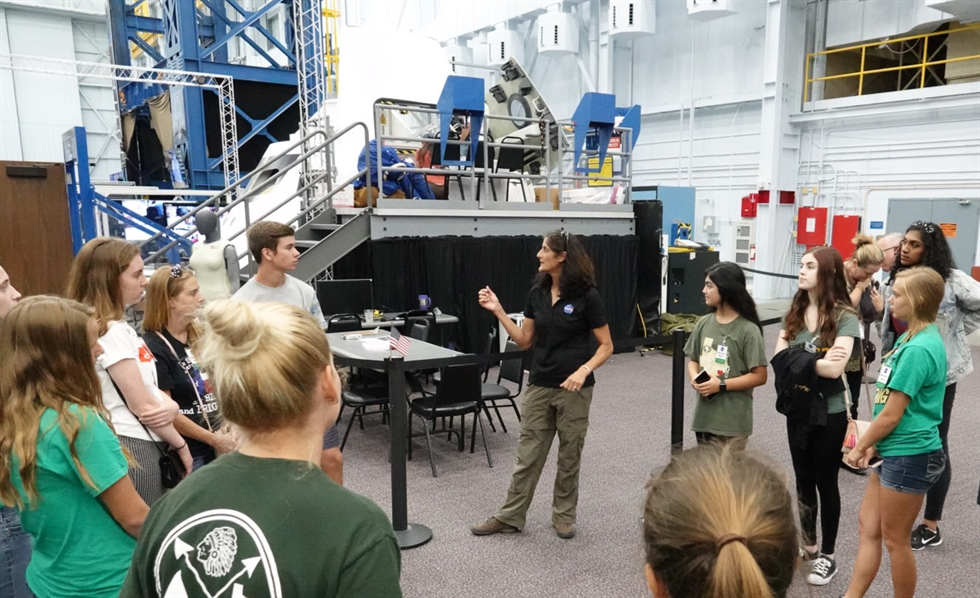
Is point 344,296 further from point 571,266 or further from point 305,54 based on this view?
point 305,54

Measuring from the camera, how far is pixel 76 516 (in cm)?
158

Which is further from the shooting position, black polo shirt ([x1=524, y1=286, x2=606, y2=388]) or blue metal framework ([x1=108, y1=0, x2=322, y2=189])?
blue metal framework ([x1=108, y1=0, x2=322, y2=189])

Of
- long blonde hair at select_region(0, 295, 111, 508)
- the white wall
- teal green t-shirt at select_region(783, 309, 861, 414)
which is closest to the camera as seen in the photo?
long blonde hair at select_region(0, 295, 111, 508)

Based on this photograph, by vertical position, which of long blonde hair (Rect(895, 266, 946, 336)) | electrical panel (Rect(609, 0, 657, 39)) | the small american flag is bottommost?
the small american flag

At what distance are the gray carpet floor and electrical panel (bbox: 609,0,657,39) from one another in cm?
894

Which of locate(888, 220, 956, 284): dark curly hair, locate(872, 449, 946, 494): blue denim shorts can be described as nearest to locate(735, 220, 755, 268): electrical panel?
locate(888, 220, 956, 284): dark curly hair

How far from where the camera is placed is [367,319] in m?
6.13

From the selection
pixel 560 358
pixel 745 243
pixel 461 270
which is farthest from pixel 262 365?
pixel 745 243

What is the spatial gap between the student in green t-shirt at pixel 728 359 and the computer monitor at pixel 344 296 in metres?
3.87

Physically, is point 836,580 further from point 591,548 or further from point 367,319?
point 367,319

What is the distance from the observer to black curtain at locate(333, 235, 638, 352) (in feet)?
22.7

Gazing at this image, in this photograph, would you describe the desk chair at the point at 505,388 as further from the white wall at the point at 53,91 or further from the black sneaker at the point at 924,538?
the white wall at the point at 53,91

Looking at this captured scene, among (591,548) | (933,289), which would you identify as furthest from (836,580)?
(933,289)

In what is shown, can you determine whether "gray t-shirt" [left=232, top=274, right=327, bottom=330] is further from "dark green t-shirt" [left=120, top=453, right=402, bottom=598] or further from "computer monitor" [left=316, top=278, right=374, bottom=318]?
"computer monitor" [left=316, top=278, right=374, bottom=318]
